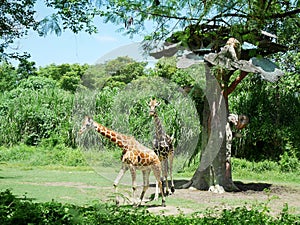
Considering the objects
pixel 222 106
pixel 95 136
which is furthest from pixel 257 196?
pixel 95 136

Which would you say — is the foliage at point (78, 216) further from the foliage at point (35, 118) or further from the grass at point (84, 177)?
the foliage at point (35, 118)

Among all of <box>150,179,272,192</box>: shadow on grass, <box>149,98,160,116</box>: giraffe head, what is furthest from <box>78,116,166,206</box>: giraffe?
<box>150,179,272,192</box>: shadow on grass

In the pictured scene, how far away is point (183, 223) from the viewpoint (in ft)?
14.0

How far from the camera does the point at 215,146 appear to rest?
947 cm

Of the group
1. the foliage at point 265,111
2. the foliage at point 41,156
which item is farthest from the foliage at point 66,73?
the foliage at point 265,111

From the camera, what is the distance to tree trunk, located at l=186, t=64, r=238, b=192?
9.39 m

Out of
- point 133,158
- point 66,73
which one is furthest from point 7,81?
point 133,158

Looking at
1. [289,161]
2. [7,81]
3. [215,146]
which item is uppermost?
[7,81]

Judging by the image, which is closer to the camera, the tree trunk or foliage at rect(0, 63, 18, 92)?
the tree trunk

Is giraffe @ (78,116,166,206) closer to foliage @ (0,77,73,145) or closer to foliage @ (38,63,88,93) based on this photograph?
foliage @ (0,77,73,145)

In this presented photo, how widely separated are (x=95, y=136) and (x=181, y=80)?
2.50 m

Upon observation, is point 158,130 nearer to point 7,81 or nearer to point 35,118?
point 35,118

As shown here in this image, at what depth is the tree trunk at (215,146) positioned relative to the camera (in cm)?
939

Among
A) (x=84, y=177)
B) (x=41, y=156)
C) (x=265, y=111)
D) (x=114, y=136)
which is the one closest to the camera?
(x=114, y=136)
